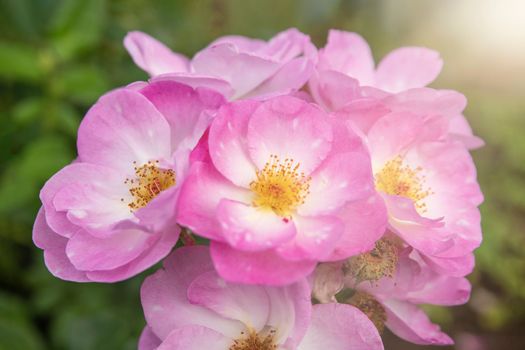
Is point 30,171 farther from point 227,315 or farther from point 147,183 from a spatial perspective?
point 227,315

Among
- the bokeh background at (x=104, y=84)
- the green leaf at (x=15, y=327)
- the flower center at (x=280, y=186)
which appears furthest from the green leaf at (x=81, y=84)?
the flower center at (x=280, y=186)

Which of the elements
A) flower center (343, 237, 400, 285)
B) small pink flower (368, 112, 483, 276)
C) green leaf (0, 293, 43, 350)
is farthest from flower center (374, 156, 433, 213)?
green leaf (0, 293, 43, 350)

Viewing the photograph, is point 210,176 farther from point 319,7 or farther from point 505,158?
point 505,158

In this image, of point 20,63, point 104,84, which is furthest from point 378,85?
point 20,63

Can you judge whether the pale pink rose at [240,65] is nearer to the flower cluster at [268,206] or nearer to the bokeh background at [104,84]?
the flower cluster at [268,206]

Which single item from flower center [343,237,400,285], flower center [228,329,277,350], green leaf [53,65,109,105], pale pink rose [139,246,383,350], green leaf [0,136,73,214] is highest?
flower center [343,237,400,285]

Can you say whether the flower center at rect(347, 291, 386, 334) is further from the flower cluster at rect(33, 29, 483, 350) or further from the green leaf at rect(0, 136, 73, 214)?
the green leaf at rect(0, 136, 73, 214)

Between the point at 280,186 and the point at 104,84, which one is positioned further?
the point at 104,84

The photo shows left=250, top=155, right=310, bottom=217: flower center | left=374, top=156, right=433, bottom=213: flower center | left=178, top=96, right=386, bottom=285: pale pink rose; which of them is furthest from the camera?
left=374, top=156, right=433, bottom=213: flower center
